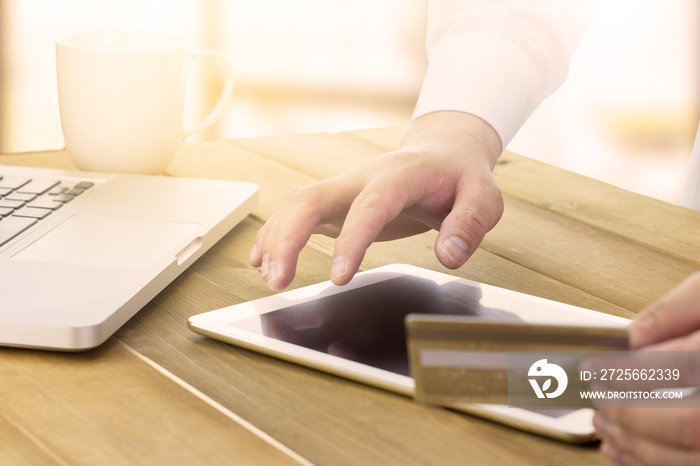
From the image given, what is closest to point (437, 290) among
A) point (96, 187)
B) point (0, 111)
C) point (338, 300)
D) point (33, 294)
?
point (338, 300)

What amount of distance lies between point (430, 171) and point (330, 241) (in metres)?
0.14

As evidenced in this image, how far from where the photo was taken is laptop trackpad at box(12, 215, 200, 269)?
24.9 inches

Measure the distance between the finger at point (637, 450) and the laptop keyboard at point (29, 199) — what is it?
495 mm

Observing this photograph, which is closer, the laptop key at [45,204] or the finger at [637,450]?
the finger at [637,450]

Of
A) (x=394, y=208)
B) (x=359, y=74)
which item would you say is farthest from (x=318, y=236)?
(x=359, y=74)

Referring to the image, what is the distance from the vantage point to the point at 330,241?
0.80m

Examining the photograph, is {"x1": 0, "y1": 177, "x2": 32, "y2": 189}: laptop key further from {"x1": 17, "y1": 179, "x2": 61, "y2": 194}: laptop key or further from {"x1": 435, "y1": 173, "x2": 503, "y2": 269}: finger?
{"x1": 435, "y1": 173, "x2": 503, "y2": 269}: finger

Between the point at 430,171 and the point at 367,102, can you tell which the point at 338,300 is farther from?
the point at 367,102

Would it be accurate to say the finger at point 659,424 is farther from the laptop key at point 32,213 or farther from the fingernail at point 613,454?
the laptop key at point 32,213

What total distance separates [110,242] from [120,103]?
11.8 inches

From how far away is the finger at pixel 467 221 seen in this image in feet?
2.16

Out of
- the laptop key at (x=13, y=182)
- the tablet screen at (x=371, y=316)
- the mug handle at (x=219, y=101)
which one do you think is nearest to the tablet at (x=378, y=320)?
the tablet screen at (x=371, y=316)

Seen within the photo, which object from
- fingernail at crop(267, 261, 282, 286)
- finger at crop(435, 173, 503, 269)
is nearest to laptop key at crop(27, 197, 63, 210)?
fingernail at crop(267, 261, 282, 286)

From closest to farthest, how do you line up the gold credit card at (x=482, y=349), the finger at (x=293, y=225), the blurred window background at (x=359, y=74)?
1. the gold credit card at (x=482, y=349)
2. the finger at (x=293, y=225)
3. the blurred window background at (x=359, y=74)
